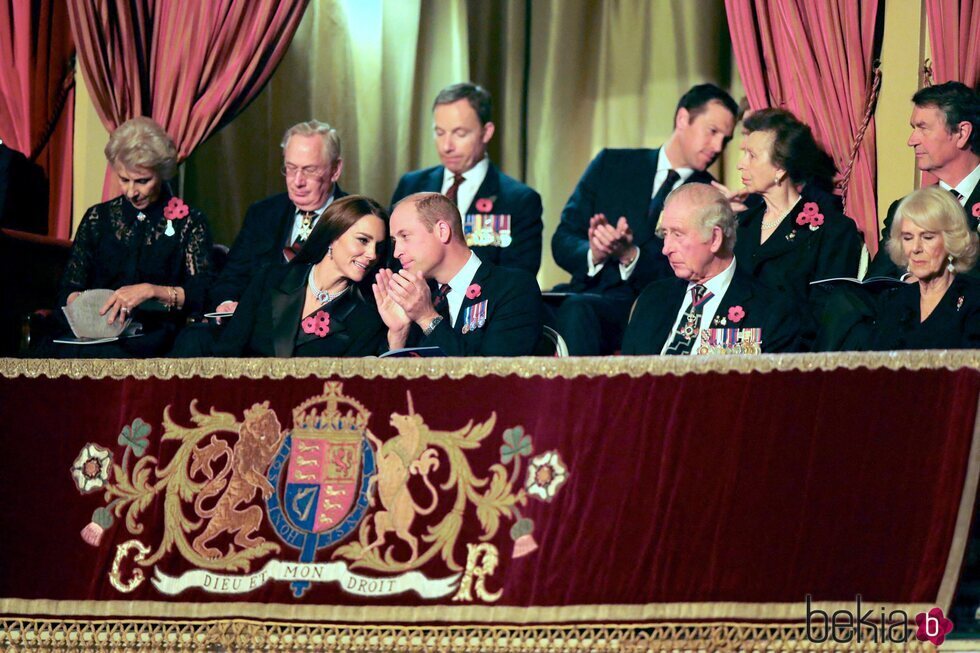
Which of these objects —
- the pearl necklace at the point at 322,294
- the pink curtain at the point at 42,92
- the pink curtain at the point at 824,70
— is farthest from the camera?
the pink curtain at the point at 42,92

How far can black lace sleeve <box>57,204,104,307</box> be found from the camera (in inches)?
193

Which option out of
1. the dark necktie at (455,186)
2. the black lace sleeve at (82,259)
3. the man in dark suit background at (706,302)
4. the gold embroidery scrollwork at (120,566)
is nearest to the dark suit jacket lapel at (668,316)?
the man in dark suit background at (706,302)

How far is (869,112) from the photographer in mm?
5203

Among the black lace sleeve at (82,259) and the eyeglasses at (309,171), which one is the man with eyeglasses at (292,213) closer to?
the eyeglasses at (309,171)

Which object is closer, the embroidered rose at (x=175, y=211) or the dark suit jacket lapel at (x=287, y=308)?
the dark suit jacket lapel at (x=287, y=308)

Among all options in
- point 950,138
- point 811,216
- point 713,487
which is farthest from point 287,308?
point 950,138

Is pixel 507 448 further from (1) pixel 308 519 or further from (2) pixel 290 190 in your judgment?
(2) pixel 290 190

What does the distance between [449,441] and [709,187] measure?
1315mm

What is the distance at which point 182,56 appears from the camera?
5.68 meters

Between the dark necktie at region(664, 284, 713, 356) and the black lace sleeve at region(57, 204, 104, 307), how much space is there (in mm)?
2295

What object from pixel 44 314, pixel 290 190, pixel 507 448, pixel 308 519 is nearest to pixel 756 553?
pixel 507 448

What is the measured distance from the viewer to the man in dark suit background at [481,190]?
5.16 metres

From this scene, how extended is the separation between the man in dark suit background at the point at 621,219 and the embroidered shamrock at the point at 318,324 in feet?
3.20

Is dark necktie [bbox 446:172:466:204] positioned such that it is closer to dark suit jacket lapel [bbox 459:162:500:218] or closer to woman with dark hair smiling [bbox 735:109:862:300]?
dark suit jacket lapel [bbox 459:162:500:218]
